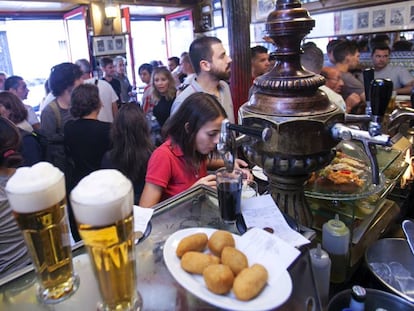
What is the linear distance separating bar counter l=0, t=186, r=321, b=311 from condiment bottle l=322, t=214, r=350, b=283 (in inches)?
14.1

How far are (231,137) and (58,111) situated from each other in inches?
94.4

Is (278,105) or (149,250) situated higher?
(278,105)

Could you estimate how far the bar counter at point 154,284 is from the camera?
67cm

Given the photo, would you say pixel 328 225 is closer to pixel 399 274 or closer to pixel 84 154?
pixel 399 274

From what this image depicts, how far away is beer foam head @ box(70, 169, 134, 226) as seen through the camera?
1.80 ft

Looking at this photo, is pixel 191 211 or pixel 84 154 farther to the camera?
pixel 84 154

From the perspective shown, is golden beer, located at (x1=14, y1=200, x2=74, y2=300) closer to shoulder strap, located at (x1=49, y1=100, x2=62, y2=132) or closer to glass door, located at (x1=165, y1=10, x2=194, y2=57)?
Result: shoulder strap, located at (x1=49, y1=100, x2=62, y2=132)

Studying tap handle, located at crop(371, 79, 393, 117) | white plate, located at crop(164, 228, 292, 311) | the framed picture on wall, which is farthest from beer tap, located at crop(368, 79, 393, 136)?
the framed picture on wall

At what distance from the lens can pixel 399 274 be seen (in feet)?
4.02

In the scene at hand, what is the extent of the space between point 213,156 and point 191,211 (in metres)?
0.97

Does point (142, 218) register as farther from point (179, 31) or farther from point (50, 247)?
point (179, 31)

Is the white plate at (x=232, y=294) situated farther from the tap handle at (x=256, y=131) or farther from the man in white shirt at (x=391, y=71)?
the man in white shirt at (x=391, y=71)

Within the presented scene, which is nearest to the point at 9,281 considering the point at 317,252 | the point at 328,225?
the point at 317,252

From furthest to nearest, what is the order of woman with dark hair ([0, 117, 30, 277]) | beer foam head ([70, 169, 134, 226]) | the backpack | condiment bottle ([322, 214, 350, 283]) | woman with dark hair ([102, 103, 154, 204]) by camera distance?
the backpack, woman with dark hair ([102, 103, 154, 204]), woman with dark hair ([0, 117, 30, 277]), condiment bottle ([322, 214, 350, 283]), beer foam head ([70, 169, 134, 226])
